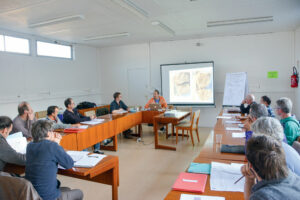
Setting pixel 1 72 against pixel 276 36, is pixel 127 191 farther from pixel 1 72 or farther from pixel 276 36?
pixel 276 36

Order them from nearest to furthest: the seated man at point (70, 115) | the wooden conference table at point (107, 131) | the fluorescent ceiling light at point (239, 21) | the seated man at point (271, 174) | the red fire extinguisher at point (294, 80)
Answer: the seated man at point (271, 174) → the wooden conference table at point (107, 131) → the seated man at point (70, 115) → the fluorescent ceiling light at point (239, 21) → the red fire extinguisher at point (294, 80)

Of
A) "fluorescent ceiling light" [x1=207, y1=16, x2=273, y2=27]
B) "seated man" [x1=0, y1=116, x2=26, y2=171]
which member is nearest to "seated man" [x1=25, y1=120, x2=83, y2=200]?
"seated man" [x1=0, y1=116, x2=26, y2=171]

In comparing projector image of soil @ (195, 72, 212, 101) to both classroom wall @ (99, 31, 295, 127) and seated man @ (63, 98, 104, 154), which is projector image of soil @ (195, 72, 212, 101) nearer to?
Answer: classroom wall @ (99, 31, 295, 127)

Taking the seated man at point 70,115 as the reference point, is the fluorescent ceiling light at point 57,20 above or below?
above

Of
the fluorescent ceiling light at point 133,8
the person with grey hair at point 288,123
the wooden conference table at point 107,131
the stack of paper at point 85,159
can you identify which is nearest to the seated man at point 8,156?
the stack of paper at point 85,159

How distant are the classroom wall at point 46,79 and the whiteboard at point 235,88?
15.5 feet

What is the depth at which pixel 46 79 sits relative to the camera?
6.19 m

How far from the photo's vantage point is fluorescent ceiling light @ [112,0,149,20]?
3529mm

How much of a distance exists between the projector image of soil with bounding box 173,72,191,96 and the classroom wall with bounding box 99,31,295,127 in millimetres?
494

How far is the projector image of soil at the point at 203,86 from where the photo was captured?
6590 millimetres

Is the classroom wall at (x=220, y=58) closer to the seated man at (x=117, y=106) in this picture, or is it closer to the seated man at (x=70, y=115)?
the seated man at (x=117, y=106)

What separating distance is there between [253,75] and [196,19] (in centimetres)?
281

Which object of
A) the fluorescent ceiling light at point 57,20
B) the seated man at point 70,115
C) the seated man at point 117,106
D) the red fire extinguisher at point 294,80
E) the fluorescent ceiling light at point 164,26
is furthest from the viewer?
the red fire extinguisher at point 294,80

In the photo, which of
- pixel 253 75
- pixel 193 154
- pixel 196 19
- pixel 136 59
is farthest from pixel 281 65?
pixel 136 59
